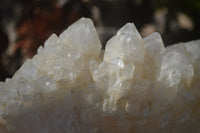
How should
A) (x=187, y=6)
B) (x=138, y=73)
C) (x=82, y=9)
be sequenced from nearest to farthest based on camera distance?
(x=138, y=73) < (x=82, y=9) < (x=187, y=6)

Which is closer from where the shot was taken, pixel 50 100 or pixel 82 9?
pixel 50 100

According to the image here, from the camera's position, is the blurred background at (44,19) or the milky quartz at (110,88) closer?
the milky quartz at (110,88)

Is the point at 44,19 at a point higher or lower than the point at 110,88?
higher

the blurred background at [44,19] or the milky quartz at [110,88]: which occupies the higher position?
the blurred background at [44,19]

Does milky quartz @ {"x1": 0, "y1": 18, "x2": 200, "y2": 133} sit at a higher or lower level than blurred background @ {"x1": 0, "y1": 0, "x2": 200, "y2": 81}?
lower

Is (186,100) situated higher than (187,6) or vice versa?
(187,6)

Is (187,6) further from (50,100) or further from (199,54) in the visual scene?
(50,100)

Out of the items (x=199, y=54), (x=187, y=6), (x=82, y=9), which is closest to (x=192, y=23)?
(x=187, y=6)

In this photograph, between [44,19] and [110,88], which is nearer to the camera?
[110,88]
